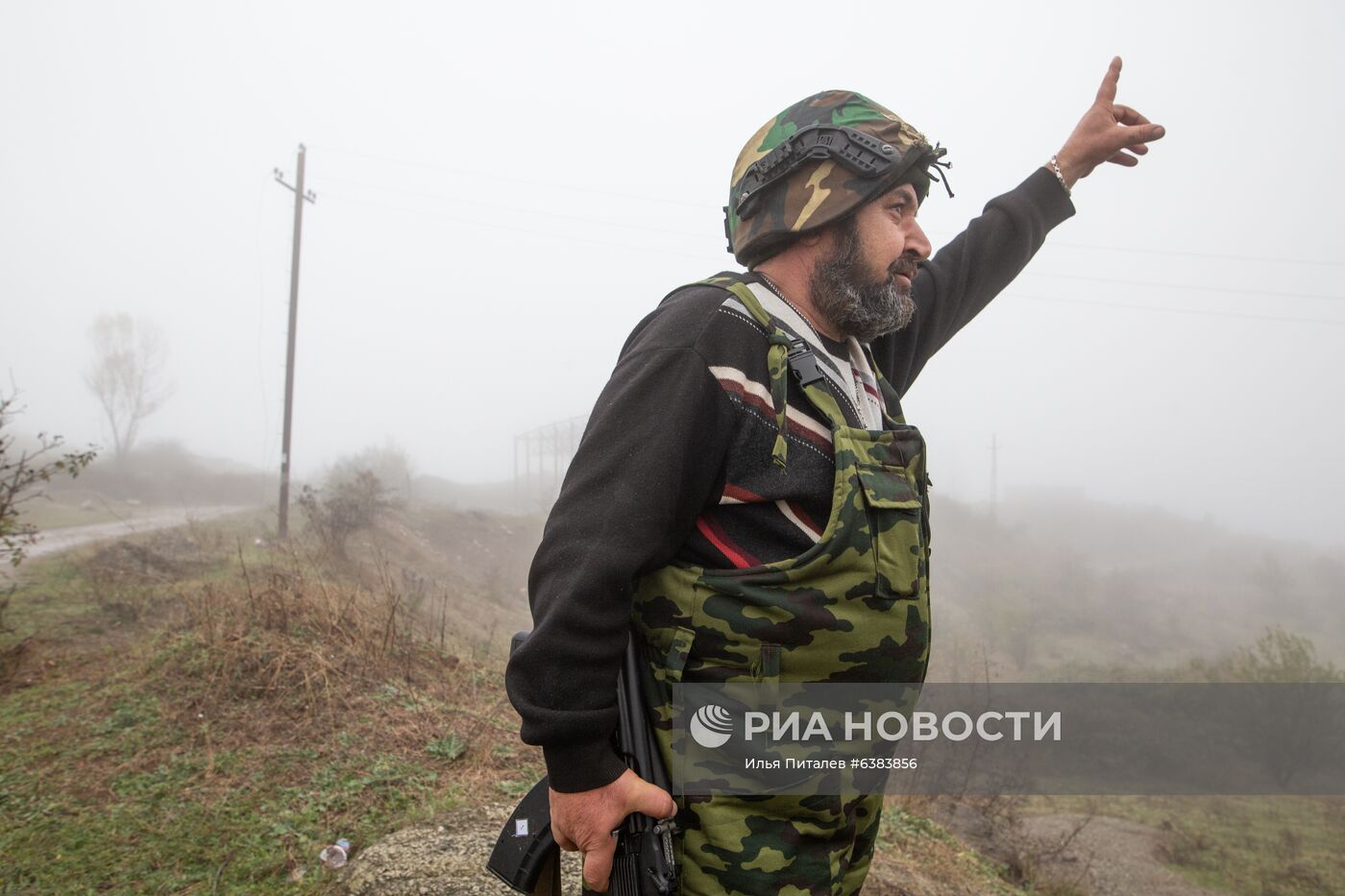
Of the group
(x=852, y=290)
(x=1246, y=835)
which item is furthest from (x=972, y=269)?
(x=1246, y=835)

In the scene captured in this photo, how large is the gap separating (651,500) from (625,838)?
63cm

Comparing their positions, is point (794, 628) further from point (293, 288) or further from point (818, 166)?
point (293, 288)

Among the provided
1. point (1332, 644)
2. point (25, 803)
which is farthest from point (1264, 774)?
point (25, 803)

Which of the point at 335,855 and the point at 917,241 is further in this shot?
the point at 335,855

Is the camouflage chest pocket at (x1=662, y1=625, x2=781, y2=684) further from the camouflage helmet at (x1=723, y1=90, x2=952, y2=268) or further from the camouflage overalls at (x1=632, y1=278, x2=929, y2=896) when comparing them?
the camouflage helmet at (x1=723, y1=90, x2=952, y2=268)

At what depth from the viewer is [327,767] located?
12.0 feet

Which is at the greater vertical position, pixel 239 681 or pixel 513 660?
pixel 513 660

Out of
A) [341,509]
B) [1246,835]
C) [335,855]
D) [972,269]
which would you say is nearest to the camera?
[972,269]

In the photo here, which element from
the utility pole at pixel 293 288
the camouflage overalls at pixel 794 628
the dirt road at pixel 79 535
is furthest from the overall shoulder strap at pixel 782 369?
the utility pole at pixel 293 288

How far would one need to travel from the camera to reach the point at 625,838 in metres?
1.34

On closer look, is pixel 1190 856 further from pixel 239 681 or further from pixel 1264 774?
pixel 239 681

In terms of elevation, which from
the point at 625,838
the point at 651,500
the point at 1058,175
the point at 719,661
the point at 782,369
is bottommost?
the point at 625,838

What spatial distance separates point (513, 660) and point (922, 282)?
5.37ft

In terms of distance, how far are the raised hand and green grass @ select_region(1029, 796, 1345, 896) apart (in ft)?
28.1
